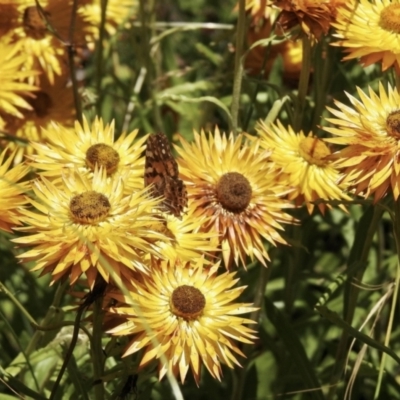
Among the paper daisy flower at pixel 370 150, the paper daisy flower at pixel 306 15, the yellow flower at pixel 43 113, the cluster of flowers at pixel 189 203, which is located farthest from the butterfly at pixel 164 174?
the yellow flower at pixel 43 113

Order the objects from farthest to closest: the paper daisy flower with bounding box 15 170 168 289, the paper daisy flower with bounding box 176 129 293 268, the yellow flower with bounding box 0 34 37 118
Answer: the yellow flower with bounding box 0 34 37 118 → the paper daisy flower with bounding box 176 129 293 268 → the paper daisy flower with bounding box 15 170 168 289

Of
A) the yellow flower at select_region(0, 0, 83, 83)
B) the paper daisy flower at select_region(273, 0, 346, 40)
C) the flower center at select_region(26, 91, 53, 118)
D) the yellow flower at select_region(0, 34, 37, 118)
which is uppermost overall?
the paper daisy flower at select_region(273, 0, 346, 40)

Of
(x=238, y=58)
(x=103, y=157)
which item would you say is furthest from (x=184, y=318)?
(x=238, y=58)

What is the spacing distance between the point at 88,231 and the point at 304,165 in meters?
0.50

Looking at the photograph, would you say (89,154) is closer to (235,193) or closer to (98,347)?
(235,193)

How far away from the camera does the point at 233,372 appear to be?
179 centimetres

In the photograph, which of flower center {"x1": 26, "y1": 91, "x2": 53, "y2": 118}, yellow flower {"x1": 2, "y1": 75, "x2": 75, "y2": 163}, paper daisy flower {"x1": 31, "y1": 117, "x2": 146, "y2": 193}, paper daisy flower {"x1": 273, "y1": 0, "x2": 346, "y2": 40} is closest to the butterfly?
paper daisy flower {"x1": 31, "y1": 117, "x2": 146, "y2": 193}

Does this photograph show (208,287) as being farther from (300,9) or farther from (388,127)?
(300,9)

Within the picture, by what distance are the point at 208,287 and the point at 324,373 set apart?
73cm

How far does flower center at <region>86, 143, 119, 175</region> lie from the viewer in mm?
1528

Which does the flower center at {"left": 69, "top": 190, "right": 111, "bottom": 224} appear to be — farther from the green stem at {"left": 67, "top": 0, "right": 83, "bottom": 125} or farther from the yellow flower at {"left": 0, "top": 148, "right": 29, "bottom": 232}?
the green stem at {"left": 67, "top": 0, "right": 83, "bottom": 125}

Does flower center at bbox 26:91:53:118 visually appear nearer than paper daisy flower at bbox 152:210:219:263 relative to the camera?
No

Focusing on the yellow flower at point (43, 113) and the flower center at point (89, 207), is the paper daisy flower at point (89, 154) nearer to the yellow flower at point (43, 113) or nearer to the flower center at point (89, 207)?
the flower center at point (89, 207)

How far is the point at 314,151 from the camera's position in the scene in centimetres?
163
